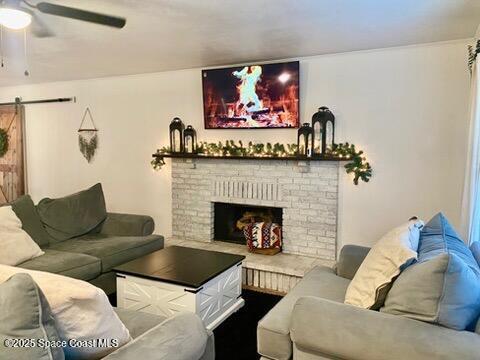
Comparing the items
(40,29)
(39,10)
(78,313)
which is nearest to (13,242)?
(40,29)

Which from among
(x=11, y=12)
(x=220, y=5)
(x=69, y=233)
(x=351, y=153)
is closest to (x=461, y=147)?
(x=351, y=153)

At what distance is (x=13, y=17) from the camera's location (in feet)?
6.89

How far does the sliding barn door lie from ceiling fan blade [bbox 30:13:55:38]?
3336 millimetres

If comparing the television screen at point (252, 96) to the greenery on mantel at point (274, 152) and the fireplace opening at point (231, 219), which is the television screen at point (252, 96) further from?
the fireplace opening at point (231, 219)

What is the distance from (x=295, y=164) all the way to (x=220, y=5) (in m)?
2.00

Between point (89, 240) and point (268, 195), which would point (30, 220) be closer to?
point (89, 240)

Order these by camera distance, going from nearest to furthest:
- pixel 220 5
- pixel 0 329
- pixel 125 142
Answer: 1. pixel 0 329
2. pixel 220 5
3. pixel 125 142

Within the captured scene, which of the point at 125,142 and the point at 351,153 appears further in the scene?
the point at 125,142

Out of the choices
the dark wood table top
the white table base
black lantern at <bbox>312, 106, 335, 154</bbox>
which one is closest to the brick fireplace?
black lantern at <bbox>312, 106, 335, 154</bbox>

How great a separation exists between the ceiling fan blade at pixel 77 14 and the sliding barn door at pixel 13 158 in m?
4.53

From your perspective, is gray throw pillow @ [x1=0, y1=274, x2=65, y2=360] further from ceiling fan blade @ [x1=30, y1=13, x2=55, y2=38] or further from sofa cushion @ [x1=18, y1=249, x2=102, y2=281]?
ceiling fan blade @ [x1=30, y1=13, x2=55, y2=38]

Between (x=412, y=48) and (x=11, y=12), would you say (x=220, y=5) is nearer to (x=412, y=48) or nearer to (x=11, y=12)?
(x=11, y=12)

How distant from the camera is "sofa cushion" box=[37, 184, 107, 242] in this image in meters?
3.72

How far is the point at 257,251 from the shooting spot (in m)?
4.07
